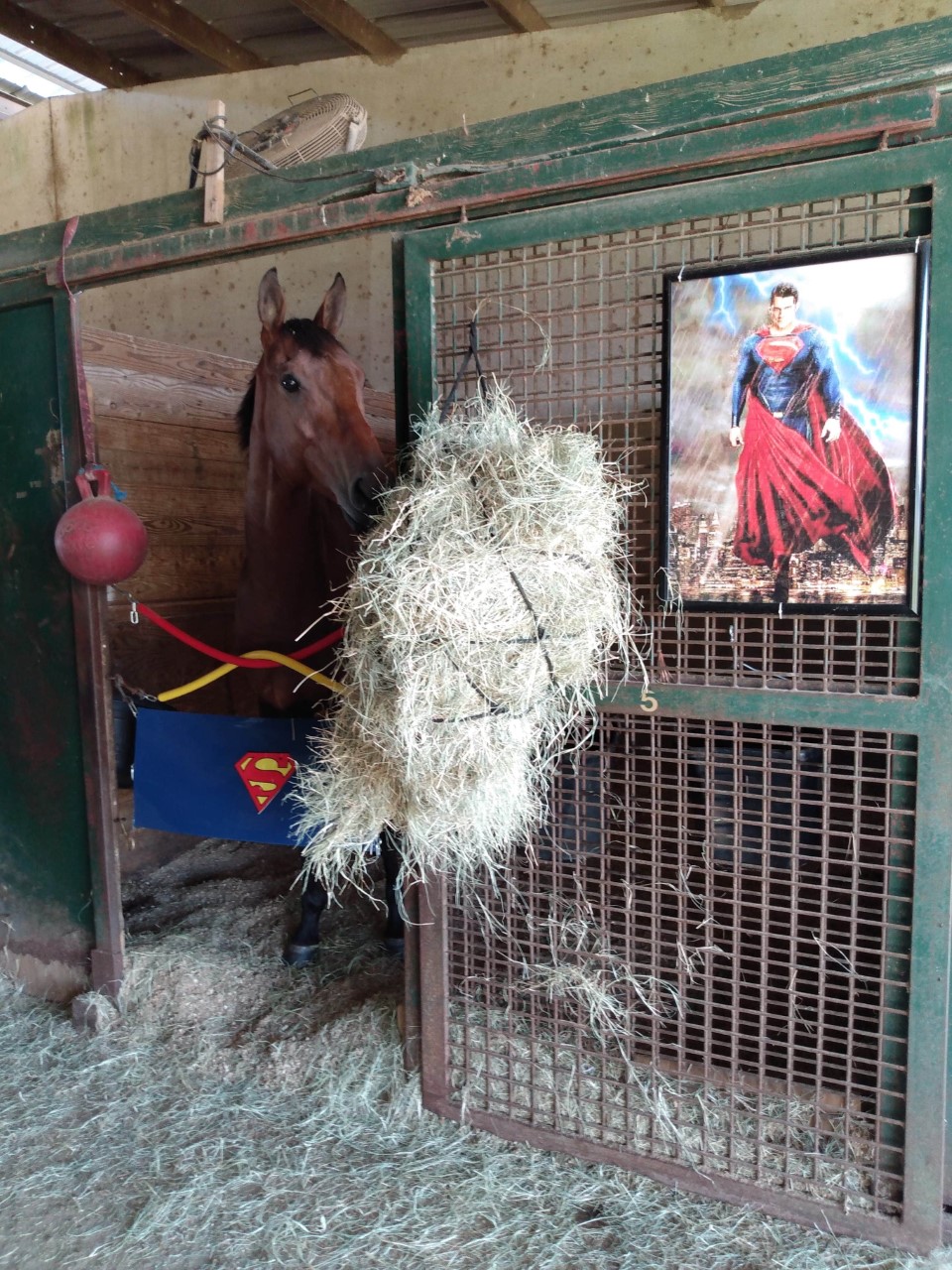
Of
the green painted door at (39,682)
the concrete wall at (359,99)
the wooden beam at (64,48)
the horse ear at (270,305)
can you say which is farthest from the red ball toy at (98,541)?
the wooden beam at (64,48)

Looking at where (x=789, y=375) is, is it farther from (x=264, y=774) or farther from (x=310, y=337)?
(x=264, y=774)

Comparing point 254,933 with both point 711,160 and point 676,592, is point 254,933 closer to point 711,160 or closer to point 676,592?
point 676,592

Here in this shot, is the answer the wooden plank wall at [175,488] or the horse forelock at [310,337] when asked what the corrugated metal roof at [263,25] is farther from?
the horse forelock at [310,337]

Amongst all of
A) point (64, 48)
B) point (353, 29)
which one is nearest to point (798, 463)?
point (353, 29)

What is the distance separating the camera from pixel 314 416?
8.13 ft

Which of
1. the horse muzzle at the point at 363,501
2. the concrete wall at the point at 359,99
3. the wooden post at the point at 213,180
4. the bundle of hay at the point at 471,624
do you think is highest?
the concrete wall at the point at 359,99

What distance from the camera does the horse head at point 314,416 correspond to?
2357 mm

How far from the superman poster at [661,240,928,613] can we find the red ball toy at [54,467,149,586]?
135 cm

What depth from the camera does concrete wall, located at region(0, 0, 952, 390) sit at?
435cm

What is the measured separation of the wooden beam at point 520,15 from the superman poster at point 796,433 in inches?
142

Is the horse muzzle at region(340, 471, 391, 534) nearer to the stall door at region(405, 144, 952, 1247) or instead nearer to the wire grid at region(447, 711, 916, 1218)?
the stall door at region(405, 144, 952, 1247)

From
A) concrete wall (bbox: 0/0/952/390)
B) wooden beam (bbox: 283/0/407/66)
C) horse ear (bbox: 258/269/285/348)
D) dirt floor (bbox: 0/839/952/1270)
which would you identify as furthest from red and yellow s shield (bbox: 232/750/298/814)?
wooden beam (bbox: 283/0/407/66)

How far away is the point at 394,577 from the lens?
4.75 feet

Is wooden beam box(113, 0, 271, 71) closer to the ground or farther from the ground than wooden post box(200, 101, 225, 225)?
farther from the ground
